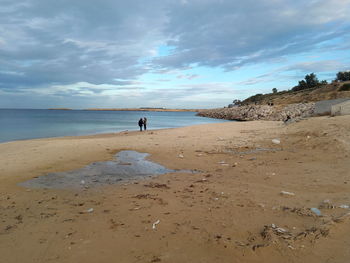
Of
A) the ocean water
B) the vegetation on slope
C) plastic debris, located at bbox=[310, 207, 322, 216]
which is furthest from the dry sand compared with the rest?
the vegetation on slope

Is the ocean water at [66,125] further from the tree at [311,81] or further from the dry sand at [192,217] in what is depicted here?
the tree at [311,81]

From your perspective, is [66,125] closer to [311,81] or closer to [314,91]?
[314,91]

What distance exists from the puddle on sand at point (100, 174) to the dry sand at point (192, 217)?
1.61 feet

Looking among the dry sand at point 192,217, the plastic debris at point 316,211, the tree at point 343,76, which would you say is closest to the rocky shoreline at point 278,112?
the dry sand at point 192,217

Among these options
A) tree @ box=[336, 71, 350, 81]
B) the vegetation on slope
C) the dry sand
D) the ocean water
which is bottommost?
the dry sand

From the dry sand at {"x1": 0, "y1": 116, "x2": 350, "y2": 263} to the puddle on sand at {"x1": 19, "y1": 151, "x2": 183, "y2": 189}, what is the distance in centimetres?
49

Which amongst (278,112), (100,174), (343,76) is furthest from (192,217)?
(343,76)

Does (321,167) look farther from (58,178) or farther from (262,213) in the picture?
(58,178)

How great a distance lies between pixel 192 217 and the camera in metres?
4.33

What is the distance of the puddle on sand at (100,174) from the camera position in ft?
22.0

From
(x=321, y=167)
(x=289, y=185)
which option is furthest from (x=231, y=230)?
(x=321, y=167)

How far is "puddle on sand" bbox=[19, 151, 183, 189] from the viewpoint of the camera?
6.71m

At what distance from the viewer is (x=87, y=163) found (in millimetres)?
9422

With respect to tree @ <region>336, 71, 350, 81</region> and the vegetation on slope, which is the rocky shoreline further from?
tree @ <region>336, 71, 350, 81</region>
